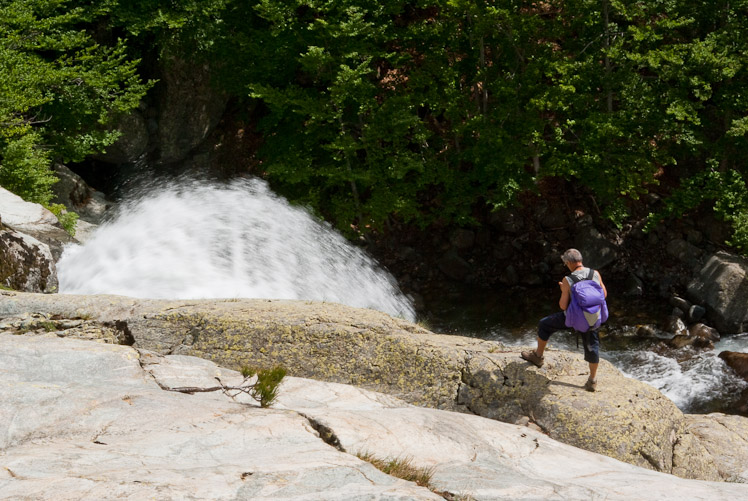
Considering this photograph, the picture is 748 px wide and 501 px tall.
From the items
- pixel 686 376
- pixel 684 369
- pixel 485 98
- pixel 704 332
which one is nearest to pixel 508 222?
pixel 485 98

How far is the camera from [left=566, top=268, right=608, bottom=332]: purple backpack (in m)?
8.88

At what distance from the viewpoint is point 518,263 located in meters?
23.1

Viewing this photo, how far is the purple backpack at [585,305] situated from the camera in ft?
29.1

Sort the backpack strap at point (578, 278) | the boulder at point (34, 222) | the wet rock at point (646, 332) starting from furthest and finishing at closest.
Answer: the wet rock at point (646, 332) → the boulder at point (34, 222) → the backpack strap at point (578, 278)

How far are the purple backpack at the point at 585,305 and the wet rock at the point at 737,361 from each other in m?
10.3

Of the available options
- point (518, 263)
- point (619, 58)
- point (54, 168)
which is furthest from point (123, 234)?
point (619, 58)

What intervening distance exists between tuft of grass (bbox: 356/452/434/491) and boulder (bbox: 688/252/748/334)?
54.4ft

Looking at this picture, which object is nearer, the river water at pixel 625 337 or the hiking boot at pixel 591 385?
the hiking boot at pixel 591 385

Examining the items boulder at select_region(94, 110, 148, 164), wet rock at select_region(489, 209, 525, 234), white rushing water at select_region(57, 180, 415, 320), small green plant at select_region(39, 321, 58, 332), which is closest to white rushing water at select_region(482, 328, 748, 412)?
wet rock at select_region(489, 209, 525, 234)

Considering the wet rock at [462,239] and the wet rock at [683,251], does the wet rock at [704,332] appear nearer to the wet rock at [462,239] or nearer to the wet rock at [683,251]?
the wet rock at [683,251]

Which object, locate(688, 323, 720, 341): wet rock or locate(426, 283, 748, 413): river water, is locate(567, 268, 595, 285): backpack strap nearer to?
locate(426, 283, 748, 413): river water

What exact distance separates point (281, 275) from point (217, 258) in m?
1.47

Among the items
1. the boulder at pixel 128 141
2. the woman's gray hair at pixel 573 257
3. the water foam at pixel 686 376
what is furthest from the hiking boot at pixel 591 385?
the boulder at pixel 128 141

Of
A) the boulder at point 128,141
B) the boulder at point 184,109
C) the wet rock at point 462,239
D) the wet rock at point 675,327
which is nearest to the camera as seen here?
the wet rock at point 675,327
